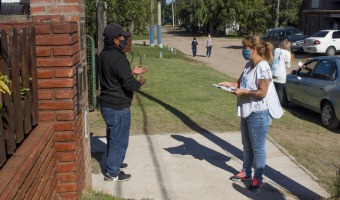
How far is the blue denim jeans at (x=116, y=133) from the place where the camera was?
4871mm

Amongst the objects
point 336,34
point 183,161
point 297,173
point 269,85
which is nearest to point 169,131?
point 183,161

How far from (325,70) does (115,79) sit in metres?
5.85

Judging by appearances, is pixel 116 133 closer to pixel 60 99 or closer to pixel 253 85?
pixel 60 99

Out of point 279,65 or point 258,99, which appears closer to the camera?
point 258,99

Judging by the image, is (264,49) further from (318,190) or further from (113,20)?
(113,20)

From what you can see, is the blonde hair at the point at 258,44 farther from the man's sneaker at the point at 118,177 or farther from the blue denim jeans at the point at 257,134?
the man's sneaker at the point at 118,177

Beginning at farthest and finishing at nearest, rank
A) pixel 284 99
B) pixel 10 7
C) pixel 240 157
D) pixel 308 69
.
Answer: pixel 284 99 < pixel 308 69 < pixel 240 157 < pixel 10 7

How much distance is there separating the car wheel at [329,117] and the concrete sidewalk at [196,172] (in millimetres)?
2091

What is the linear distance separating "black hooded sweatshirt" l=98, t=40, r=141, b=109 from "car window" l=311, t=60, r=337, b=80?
5.45 meters

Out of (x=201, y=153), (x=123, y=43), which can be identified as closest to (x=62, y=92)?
(x=123, y=43)

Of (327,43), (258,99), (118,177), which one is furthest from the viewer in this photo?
(327,43)

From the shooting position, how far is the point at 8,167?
2547 millimetres

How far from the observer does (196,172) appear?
5.52 metres

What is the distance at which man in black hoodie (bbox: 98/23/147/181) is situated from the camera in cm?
473
